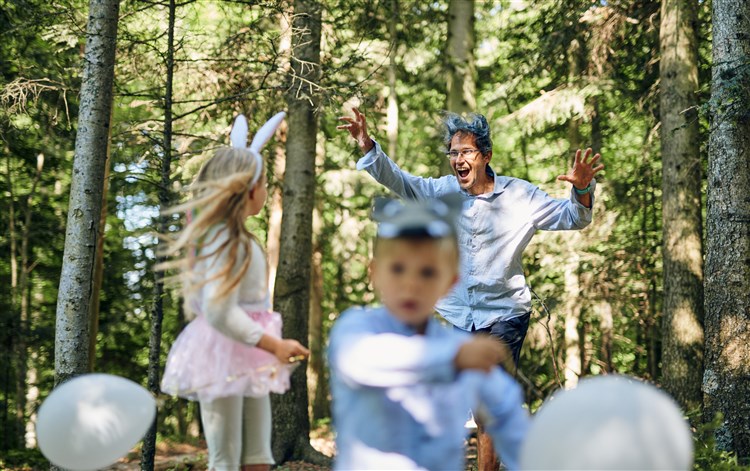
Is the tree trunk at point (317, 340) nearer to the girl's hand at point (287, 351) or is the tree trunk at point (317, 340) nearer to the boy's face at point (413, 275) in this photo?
the girl's hand at point (287, 351)

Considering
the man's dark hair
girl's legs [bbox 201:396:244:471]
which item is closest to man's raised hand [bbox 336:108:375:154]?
the man's dark hair

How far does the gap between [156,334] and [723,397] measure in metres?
4.68

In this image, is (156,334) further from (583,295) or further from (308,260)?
(583,295)

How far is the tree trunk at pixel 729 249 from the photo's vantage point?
655cm

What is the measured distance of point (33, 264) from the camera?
1455cm

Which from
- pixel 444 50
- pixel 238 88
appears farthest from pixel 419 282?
pixel 444 50

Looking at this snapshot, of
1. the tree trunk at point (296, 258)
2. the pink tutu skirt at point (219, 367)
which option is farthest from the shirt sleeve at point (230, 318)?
the tree trunk at point (296, 258)

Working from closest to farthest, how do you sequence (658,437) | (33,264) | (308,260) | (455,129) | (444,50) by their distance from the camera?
(658,437) → (455,129) → (308,260) → (444,50) → (33,264)

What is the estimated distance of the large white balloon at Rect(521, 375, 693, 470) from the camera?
7.31 ft

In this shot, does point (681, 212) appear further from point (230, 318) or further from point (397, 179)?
point (230, 318)

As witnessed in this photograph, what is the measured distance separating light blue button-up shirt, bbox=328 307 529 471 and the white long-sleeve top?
0.63 m

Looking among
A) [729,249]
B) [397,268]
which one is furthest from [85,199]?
[729,249]

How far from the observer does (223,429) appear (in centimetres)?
335

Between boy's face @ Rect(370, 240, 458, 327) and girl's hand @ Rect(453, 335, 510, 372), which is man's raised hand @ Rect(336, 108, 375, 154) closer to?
boy's face @ Rect(370, 240, 458, 327)
